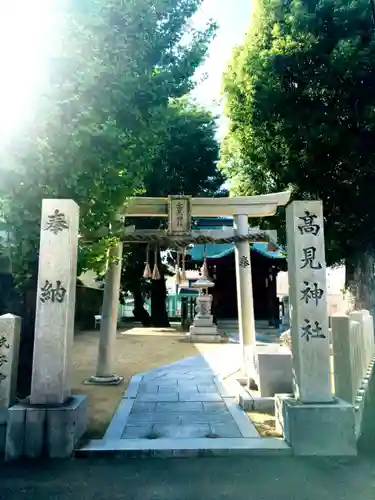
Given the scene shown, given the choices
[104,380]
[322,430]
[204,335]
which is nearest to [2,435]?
[322,430]

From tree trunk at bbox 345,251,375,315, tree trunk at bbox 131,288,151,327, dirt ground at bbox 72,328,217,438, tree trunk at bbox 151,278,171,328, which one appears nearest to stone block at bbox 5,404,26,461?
dirt ground at bbox 72,328,217,438

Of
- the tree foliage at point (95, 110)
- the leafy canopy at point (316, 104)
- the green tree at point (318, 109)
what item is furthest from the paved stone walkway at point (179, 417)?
the leafy canopy at point (316, 104)

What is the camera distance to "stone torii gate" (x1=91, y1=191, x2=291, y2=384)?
8992 millimetres

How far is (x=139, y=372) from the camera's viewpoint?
1075cm

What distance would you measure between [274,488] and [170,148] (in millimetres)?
19672

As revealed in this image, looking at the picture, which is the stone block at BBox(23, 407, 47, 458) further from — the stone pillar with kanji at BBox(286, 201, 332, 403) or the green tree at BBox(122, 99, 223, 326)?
the green tree at BBox(122, 99, 223, 326)

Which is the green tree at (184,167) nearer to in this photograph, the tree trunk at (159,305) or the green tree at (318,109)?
the tree trunk at (159,305)

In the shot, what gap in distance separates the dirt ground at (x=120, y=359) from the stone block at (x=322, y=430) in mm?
2565

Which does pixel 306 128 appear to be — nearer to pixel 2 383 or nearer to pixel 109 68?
pixel 109 68

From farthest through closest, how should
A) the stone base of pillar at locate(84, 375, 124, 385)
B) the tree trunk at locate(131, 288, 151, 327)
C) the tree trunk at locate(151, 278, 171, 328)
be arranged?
the tree trunk at locate(131, 288, 151, 327)
the tree trunk at locate(151, 278, 171, 328)
the stone base of pillar at locate(84, 375, 124, 385)

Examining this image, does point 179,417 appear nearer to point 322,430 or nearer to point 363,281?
point 322,430

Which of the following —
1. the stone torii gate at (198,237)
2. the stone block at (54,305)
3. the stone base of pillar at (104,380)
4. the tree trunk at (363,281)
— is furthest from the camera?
the tree trunk at (363,281)

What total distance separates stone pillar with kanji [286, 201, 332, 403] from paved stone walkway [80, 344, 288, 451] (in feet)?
2.73

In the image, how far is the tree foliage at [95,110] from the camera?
5543mm
